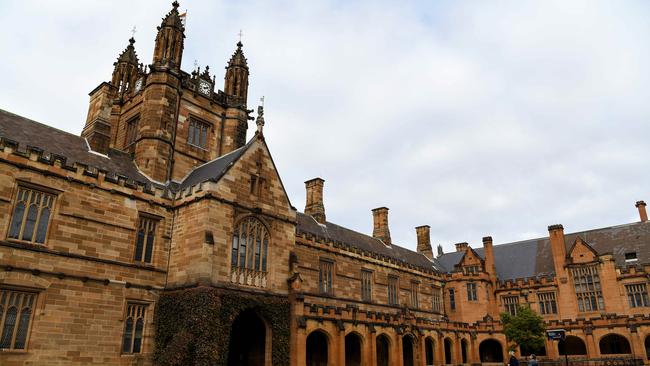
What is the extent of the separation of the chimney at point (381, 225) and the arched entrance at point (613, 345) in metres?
17.3

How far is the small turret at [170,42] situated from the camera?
26.7 meters

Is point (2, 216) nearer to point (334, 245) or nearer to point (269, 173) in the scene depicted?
point (269, 173)

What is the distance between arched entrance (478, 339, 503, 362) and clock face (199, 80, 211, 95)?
28593 millimetres

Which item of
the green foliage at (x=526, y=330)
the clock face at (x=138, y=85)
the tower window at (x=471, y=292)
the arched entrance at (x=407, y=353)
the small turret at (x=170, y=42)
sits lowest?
the arched entrance at (x=407, y=353)

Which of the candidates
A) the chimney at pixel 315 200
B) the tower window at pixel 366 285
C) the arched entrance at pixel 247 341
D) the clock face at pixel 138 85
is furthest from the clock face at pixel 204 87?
the tower window at pixel 366 285

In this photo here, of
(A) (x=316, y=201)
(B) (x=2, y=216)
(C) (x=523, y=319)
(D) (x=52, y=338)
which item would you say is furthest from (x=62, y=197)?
(C) (x=523, y=319)

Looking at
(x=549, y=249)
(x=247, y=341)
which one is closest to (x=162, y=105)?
(x=247, y=341)

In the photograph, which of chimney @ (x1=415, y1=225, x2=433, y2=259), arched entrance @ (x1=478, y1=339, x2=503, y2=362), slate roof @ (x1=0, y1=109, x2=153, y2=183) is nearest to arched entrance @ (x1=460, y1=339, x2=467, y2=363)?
arched entrance @ (x1=478, y1=339, x2=503, y2=362)

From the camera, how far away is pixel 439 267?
4609cm

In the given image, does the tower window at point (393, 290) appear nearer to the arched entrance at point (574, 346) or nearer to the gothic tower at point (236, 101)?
the arched entrance at point (574, 346)

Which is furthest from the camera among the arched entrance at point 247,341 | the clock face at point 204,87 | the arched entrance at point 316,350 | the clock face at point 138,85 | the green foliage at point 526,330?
the green foliage at point 526,330

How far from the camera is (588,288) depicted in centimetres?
3678

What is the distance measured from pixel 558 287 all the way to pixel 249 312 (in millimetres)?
27218

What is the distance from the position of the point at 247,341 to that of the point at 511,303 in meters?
26.0
